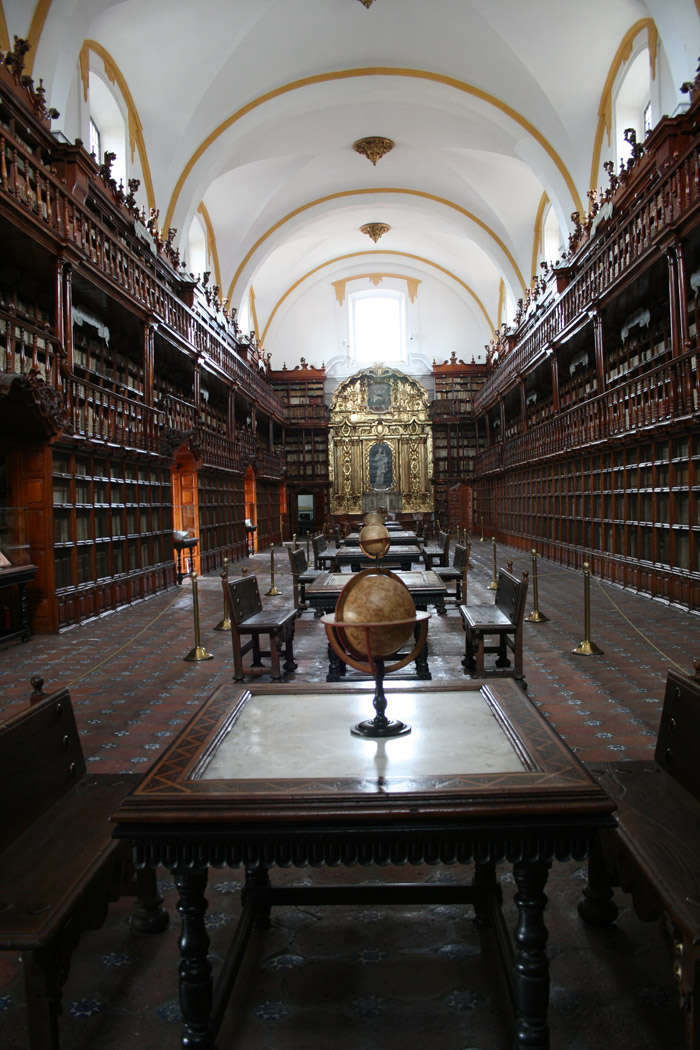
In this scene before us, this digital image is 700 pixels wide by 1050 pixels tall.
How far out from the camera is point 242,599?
549 cm

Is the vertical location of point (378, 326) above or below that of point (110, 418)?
above

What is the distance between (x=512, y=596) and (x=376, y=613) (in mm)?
3338

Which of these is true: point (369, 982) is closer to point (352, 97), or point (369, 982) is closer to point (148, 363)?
point (148, 363)

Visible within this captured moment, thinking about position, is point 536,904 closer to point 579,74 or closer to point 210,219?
point 579,74

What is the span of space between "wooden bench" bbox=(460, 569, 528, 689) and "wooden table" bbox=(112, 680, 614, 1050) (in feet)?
9.67

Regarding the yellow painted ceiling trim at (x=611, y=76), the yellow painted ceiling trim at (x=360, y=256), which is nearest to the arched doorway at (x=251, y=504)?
the yellow painted ceiling trim at (x=360, y=256)

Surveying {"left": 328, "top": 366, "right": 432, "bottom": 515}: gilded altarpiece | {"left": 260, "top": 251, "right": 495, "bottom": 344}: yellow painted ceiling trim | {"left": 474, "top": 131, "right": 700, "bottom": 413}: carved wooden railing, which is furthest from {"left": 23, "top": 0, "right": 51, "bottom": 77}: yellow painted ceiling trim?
{"left": 328, "top": 366, "right": 432, "bottom": 515}: gilded altarpiece

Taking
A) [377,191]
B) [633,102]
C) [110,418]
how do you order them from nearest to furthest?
1. [110,418]
2. [633,102]
3. [377,191]

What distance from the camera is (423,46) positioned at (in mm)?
15359

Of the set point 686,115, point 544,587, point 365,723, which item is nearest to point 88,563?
→ point 544,587

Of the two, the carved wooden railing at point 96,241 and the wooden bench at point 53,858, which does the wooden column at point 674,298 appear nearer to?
A: the carved wooden railing at point 96,241

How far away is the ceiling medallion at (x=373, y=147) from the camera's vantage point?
65.8ft

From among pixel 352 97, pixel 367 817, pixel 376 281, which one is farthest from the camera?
pixel 376 281

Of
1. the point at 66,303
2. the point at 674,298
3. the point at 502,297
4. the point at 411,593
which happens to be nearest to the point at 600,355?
the point at 674,298
